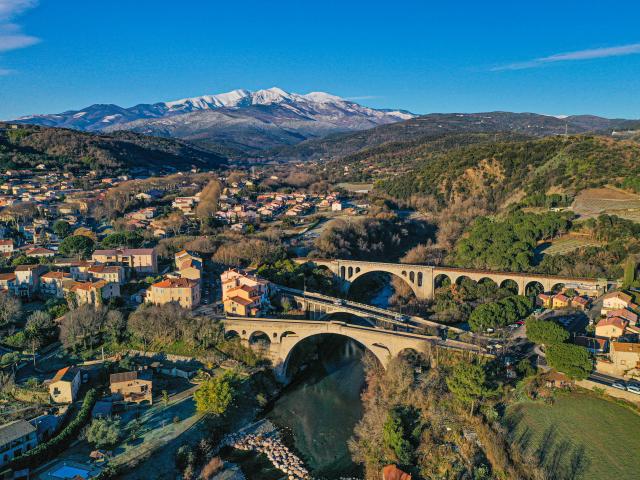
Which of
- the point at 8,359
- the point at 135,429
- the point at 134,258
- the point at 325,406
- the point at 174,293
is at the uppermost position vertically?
the point at 134,258

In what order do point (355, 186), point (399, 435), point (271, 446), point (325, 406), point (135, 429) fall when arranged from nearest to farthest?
point (399, 435), point (135, 429), point (271, 446), point (325, 406), point (355, 186)

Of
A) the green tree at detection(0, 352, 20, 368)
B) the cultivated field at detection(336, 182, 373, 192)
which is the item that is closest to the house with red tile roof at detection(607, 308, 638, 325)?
the green tree at detection(0, 352, 20, 368)

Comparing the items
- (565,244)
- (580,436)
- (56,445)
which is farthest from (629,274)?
(56,445)

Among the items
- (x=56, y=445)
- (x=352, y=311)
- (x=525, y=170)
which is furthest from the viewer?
(x=525, y=170)

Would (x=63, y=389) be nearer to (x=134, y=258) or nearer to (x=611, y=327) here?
(x=134, y=258)

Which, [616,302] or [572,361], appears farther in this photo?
[616,302]

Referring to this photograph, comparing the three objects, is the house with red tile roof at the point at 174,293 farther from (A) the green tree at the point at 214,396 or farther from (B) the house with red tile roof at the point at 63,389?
(A) the green tree at the point at 214,396

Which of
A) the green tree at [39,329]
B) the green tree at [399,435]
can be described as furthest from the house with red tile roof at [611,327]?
the green tree at [39,329]

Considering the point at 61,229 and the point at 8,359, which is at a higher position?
the point at 61,229
